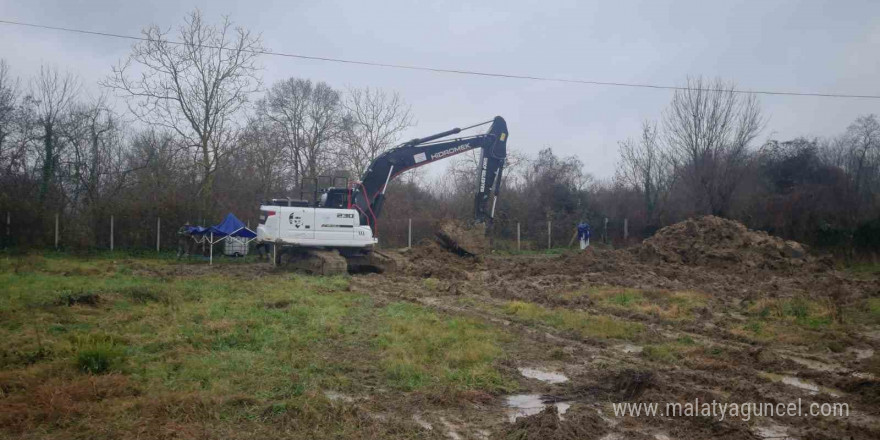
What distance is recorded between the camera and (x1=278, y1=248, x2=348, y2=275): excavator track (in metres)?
18.6

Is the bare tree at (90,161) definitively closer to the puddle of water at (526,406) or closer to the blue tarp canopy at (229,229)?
the blue tarp canopy at (229,229)

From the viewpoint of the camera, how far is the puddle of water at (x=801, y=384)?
684 centimetres

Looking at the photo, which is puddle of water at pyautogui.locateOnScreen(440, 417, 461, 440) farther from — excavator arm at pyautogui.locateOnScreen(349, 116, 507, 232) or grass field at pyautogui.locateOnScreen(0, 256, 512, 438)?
→ excavator arm at pyautogui.locateOnScreen(349, 116, 507, 232)

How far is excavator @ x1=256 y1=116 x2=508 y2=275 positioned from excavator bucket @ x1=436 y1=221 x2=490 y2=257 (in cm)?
6

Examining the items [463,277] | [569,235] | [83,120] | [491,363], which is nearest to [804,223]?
[569,235]

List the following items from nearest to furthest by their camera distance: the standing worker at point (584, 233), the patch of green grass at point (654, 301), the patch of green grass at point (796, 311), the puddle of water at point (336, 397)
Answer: the puddle of water at point (336, 397) < the patch of green grass at point (796, 311) < the patch of green grass at point (654, 301) < the standing worker at point (584, 233)

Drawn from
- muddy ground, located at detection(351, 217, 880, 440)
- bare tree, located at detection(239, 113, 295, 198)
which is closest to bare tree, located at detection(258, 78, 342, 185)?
bare tree, located at detection(239, 113, 295, 198)

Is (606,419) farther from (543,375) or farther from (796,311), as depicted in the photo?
(796,311)

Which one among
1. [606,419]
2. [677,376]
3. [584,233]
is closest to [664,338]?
[677,376]

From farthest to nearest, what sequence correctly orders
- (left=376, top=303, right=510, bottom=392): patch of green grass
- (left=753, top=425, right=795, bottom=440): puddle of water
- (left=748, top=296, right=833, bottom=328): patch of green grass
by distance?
(left=748, top=296, right=833, bottom=328): patch of green grass, (left=376, top=303, right=510, bottom=392): patch of green grass, (left=753, top=425, right=795, bottom=440): puddle of water

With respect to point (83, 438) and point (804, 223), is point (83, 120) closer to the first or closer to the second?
point (83, 438)

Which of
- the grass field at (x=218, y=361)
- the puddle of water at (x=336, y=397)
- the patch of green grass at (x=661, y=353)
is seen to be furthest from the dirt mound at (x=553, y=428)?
the patch of green grass at (x=661, y=353)

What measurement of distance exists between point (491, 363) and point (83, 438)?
173 inches

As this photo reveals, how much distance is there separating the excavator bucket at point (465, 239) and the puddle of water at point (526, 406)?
16620 mm
